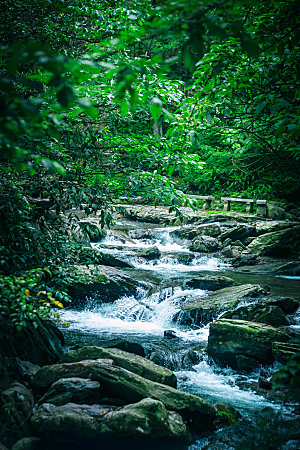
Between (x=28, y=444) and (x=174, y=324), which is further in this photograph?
(x=174, y=324)

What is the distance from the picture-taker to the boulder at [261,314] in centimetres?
653

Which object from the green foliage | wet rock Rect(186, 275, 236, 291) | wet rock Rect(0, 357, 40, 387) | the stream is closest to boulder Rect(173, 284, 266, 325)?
the stream

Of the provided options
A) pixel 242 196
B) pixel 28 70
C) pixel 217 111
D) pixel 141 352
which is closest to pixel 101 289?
pixel 141 352

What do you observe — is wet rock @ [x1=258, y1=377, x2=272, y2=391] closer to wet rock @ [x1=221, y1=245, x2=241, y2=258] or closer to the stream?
the stream

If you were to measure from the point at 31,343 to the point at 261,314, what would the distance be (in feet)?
15.5

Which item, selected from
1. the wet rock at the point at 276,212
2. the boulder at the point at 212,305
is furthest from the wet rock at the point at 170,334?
the wet rock at the point at 276,212

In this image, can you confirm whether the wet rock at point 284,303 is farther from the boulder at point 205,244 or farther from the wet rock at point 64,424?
the boulder at point 205,244

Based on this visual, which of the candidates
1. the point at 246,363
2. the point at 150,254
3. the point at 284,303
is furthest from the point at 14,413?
the point at 150,254

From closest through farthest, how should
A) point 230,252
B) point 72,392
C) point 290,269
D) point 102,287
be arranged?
point 72,392
point 102,287
point 290,269
point 230,252

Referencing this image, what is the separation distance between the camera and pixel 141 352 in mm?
5496

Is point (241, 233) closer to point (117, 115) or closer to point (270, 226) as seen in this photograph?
point (270, 226)

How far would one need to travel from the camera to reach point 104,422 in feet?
10.8

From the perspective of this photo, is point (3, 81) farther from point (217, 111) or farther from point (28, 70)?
point (28, 70)

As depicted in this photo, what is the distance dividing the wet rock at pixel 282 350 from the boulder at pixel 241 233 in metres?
9.31
